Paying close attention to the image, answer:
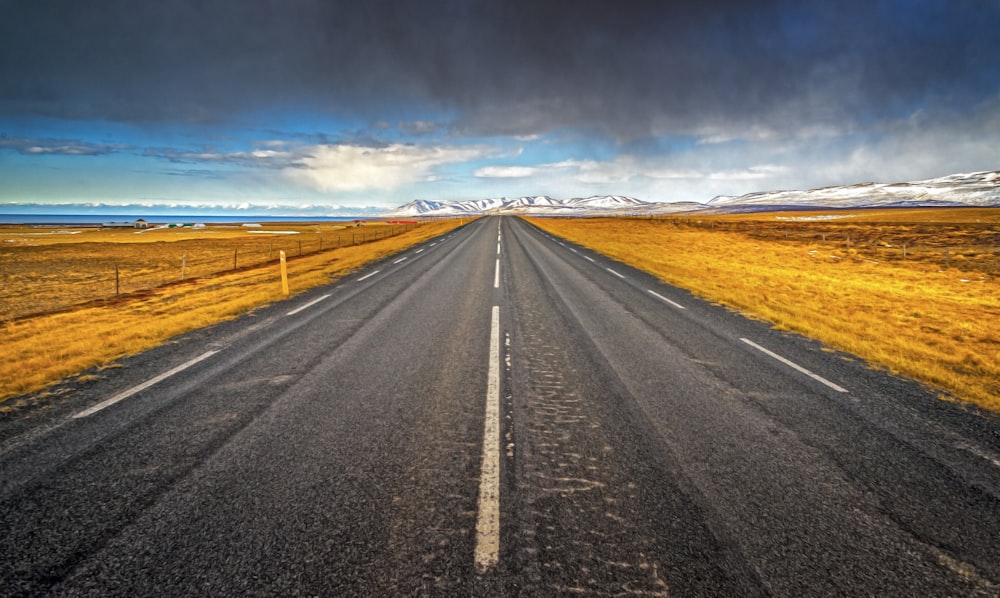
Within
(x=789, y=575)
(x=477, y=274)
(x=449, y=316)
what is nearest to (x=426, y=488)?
(x=789, y=575)

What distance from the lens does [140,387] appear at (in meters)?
5.20

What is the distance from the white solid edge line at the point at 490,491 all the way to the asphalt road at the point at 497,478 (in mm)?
17

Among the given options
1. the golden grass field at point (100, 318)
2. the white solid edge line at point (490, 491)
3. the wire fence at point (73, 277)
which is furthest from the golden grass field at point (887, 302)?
the wire fence at point (73, 277)

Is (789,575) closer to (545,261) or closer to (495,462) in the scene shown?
(495,462)

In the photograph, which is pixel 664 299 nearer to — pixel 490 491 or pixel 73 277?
pixel 490 491

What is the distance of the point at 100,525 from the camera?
2.78 meters

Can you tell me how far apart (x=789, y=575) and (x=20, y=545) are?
4.70 meters

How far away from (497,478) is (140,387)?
4.89m

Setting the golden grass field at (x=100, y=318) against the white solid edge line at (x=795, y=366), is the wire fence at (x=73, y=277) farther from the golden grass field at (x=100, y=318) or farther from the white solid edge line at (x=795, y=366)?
the white solid edge line at (x=795, y=366)

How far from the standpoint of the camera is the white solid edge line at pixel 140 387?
4.51 m

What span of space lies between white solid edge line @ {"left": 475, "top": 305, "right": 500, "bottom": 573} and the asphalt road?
2 centimetres

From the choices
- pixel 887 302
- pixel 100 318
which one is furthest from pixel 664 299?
pixel 100 318

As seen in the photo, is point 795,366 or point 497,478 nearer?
point 497,478

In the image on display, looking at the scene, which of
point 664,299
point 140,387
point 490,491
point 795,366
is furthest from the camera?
point 664,299
